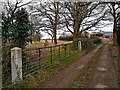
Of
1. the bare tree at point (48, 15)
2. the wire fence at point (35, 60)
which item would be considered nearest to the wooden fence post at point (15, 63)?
the wire fence at point (35, 60)

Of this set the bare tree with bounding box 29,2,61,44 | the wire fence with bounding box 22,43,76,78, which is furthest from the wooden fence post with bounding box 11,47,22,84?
the bare tree with bounding box 29,2,61,44

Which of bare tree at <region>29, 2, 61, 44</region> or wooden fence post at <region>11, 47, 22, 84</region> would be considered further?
bare tree at <region>29, 2, 61, 44</region>

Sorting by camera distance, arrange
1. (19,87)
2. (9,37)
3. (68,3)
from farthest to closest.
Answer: (68,3) < (9,37) < (19,87)

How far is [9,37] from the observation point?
3893 mm

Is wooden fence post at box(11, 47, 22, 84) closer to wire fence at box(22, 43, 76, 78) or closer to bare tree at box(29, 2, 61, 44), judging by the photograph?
wire fence at box(22, 43, 76, 78)

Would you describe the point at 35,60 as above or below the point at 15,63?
below

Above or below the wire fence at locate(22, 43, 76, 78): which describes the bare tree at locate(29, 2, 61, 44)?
above

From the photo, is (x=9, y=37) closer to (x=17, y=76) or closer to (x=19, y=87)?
(x=17, y=76)

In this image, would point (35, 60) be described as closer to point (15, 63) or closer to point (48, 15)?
point (15, 63)

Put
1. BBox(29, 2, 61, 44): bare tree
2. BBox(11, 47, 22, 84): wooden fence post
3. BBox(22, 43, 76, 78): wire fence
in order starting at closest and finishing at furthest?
BBox(11, 47, 22, 84): wooden fence post → BBox(22, 43, 76, 78): wire fence → BBox(29, 2, 61, 44): bare tree

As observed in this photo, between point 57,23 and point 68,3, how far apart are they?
3.95m

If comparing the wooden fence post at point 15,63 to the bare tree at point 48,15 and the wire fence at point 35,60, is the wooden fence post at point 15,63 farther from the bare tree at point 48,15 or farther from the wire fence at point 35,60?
the bare tree at point 48,15

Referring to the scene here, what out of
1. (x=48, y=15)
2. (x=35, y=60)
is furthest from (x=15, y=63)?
(x=48, y=15)

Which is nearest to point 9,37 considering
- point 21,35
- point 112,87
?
point 21,35
